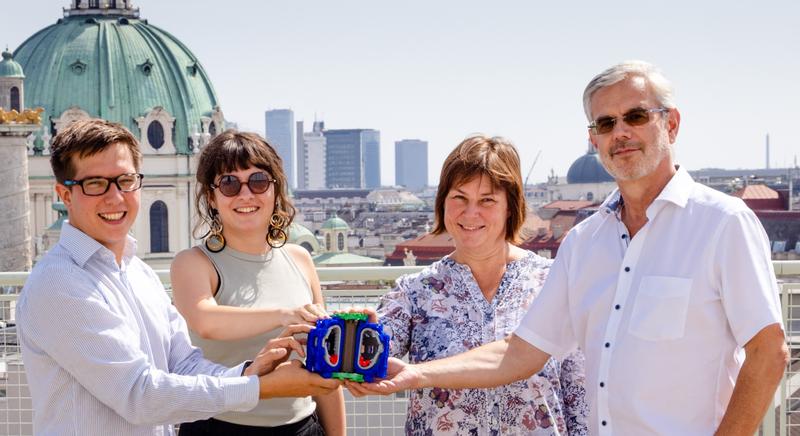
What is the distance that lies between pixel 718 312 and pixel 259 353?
1122 millimetres

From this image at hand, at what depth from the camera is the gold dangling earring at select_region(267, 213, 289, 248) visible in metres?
3.20

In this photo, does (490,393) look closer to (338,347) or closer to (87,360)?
(338,347)

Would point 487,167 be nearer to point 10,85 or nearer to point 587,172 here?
point 10,85

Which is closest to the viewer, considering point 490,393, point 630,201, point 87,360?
point 87,360

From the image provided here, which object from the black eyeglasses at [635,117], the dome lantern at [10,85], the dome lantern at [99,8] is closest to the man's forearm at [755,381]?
the black eyeglasses at [635,117]

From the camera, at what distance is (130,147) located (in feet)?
9.06

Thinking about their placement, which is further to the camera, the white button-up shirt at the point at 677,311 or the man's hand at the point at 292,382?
the man's hand at the point at 292,382

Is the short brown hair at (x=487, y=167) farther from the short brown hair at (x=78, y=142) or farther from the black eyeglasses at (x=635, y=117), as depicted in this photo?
the short brown hair at (x=78, y=142)

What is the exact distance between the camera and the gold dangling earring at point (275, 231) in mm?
3197

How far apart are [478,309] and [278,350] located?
21.4 inches

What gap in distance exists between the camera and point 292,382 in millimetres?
2764

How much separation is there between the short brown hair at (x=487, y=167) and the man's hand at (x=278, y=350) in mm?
536

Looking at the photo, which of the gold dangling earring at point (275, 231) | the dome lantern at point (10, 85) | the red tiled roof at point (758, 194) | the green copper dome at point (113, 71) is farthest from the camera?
the red tiled roof at point (758, 194)

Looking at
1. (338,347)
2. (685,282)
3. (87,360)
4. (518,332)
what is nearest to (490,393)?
(518,332)
